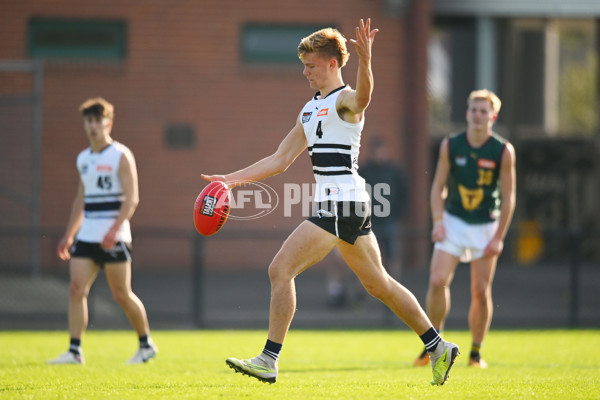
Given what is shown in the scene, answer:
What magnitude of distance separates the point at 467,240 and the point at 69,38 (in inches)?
447

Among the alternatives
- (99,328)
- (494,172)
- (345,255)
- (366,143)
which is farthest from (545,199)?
(345,255)

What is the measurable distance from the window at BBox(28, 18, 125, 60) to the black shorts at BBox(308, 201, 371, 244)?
12.1 metres

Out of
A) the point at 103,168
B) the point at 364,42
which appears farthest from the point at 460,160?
the point at 103,168

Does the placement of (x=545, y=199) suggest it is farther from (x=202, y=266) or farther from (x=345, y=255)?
(x=345, y=255)

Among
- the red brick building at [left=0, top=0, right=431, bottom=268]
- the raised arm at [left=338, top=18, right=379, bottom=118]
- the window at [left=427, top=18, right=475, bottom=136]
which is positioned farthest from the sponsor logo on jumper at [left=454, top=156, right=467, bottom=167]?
the window at [left=427, top=18, right=475, bottom=136]

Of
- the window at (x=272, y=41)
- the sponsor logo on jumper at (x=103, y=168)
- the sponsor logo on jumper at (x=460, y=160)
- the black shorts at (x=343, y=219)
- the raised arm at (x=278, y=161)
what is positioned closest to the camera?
the black shorts at (x=343, y=219)

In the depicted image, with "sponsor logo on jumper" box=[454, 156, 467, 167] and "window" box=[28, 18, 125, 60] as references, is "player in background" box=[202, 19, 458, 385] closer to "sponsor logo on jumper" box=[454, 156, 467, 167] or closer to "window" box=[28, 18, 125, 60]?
"sponsor logo on jumper" box=[454, 156, 467, 167]

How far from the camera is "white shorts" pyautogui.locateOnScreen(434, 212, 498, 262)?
7.91 metres

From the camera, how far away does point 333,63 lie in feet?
19.7

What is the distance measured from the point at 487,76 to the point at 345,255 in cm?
1392

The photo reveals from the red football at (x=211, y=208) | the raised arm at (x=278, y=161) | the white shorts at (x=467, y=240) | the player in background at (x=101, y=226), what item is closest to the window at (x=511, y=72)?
the white shorts at (x=467, y=240)

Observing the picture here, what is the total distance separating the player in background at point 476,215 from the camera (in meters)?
7.89

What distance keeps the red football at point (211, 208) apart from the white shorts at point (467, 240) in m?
2.56

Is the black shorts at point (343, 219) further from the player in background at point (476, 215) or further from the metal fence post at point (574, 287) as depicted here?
the metal fence post at point (574, 287)
